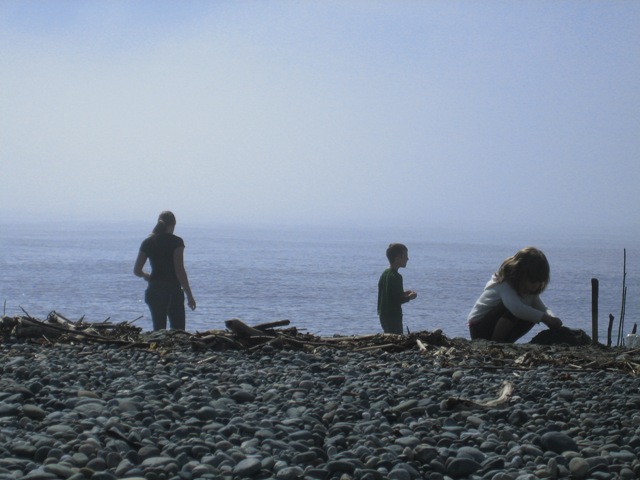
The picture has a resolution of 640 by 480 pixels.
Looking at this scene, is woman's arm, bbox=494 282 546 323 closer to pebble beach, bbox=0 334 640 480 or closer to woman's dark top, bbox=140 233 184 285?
pebble beach, bbox=0 334 640 480

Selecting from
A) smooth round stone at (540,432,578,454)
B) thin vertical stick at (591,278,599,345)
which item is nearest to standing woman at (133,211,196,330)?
thin vertical stick at (591,278,599,345)

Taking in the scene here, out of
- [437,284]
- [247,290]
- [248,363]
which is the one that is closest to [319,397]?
[248,363]

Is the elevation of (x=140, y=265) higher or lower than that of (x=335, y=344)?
higher

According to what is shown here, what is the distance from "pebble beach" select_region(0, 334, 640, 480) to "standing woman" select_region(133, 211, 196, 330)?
350 cm

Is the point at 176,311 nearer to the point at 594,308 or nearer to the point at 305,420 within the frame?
the point at 594,308

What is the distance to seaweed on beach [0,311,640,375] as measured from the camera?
7.02 meters

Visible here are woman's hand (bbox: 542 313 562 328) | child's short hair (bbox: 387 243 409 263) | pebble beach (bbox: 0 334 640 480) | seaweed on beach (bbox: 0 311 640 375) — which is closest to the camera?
pebble beach (bbox: 0 334 640 480)

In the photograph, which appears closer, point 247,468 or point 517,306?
point 247,468

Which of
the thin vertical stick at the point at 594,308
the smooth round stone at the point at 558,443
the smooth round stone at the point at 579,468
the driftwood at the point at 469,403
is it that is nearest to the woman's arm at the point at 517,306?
the thin vertical stick at the point at 594,308

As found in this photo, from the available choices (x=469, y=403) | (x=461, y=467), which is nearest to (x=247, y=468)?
(x=461, y=467)

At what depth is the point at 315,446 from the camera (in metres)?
4.32

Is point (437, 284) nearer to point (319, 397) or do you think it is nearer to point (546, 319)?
point (546, 319)

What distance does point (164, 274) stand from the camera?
33.8ft

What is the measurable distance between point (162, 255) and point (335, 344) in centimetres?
316
